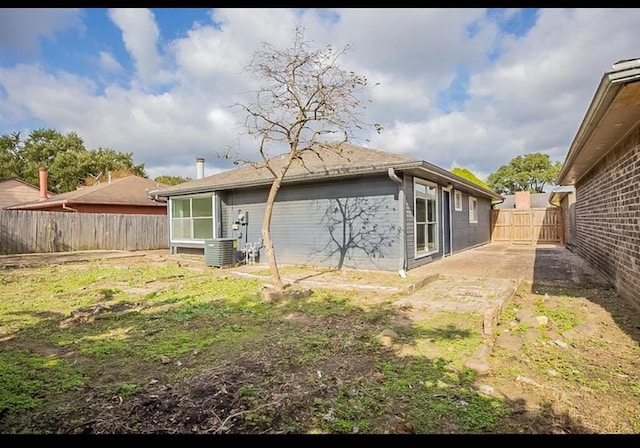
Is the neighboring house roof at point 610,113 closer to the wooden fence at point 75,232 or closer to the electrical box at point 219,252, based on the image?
the electrical box at point 219,252

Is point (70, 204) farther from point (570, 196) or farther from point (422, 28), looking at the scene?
point (570, 196)

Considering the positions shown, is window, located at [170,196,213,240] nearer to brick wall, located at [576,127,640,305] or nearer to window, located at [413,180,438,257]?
window, located at [413,180,438,257]

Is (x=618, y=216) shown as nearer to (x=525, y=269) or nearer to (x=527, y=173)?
(x=525, y=269)

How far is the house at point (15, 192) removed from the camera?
76.0ft

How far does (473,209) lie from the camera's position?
14539mm

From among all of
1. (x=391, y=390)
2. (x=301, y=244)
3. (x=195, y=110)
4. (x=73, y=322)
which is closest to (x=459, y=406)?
(x=391, y=390)

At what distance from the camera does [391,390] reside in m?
2.70

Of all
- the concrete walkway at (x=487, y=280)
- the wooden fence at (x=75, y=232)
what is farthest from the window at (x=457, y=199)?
the wooden fence at (x=75, y=232)

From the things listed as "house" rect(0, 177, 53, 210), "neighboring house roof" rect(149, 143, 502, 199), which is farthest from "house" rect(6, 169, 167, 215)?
"neighboring house roof" rect(149, 143, 502, 199)

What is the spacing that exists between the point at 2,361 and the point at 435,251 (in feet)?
31.3

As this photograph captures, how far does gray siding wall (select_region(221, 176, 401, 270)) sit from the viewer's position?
27.5 ft

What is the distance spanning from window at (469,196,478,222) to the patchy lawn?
28.5 ft

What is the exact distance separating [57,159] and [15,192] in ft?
35.7

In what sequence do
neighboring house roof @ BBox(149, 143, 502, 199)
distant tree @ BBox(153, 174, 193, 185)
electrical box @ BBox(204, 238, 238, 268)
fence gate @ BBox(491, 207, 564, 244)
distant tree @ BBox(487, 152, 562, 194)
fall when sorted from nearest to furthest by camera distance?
1. neighboring house roof @ BBox(149, 143, 502, 199)
2. electrical box @ BBox(204, 238, 238, 268)
3. fence gate @ BBox(491, 207, 564, 244)
4. distant tree @ BBox(153, 174, 193, 185)
5. distant tree @ BBox(487, 152, 562, 194)
